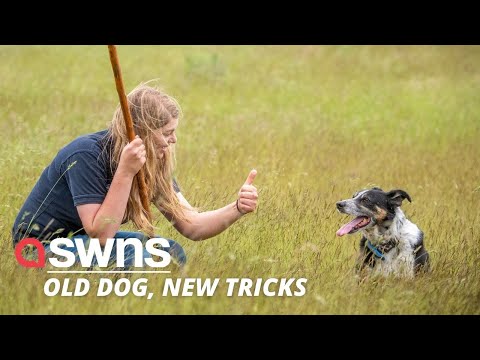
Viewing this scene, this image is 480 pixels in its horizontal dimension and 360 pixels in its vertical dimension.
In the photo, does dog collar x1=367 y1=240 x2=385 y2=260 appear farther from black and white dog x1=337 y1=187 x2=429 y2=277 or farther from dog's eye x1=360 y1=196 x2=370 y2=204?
dog's eye x1=360 y1=196 x2=370 y2=204

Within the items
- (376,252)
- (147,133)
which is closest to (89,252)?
(147,133)

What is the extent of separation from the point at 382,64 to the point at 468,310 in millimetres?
11573

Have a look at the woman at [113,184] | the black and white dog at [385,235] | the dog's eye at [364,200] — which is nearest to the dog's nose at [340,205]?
the black and white dog at [385,235]

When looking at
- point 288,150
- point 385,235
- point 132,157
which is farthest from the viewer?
point 288,150

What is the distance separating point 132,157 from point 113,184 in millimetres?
219

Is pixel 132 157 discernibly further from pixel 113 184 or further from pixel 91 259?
pixel 91 259

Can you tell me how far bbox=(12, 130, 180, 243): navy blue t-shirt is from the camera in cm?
532

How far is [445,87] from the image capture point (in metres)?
14.6

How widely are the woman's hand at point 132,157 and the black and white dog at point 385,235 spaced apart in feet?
5.71

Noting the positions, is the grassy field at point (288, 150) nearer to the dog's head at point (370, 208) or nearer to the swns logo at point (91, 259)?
the swns logo at point (91, 259)

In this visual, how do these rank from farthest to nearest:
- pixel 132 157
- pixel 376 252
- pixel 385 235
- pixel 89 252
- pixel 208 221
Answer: pixel 385 235
pixel 376 252
pixel 208 221
pixel 89 252
pixel 132 157

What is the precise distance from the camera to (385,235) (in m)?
6.36

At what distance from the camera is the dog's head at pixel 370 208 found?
6.34 m

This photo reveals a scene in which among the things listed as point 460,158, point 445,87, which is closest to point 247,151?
point 460,158
